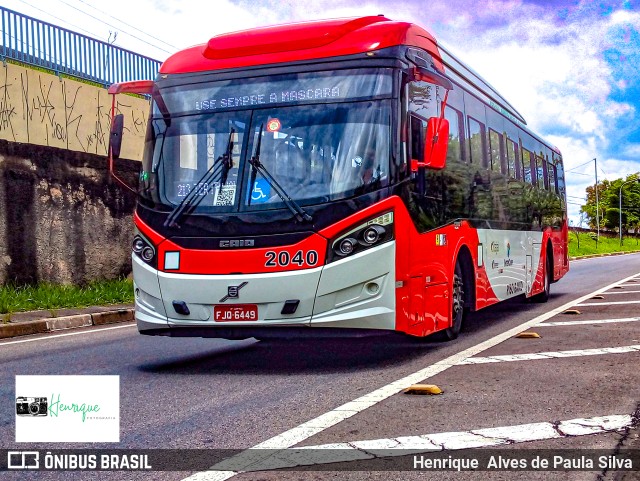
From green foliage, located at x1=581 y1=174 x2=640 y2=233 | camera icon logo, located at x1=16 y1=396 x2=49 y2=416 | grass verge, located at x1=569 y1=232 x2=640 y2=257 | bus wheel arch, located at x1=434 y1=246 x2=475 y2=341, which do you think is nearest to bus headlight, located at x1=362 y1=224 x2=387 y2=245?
bus wheel arch, located at x1=434 y1=246 x2=475 y2=341

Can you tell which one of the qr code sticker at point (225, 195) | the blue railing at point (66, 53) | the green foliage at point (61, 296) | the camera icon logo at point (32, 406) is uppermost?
the blue railing at point (66, 53)

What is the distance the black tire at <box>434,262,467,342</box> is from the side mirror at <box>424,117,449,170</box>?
1.87 meters

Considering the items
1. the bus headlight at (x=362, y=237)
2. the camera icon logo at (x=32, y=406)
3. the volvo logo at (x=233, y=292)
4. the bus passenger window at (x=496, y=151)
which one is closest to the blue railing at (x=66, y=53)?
the bus passenger window at (x=496, y=151)

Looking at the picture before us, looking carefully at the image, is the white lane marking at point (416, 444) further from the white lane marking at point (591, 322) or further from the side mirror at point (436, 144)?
the white lane marking at point (591, 322)

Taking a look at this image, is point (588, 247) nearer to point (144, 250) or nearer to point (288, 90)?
point (288, 90)

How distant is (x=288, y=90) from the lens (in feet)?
25.5

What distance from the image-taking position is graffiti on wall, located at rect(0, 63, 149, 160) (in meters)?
15.4

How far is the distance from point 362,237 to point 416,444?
2920 mm

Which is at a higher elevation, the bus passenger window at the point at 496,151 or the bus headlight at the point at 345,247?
the bus passenger window at the point at 496,151

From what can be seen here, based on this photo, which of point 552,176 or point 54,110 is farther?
point 552,176

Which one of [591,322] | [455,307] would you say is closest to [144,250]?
[455,307]

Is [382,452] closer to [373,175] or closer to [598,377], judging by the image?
[598,377]

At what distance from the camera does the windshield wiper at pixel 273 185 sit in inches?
291

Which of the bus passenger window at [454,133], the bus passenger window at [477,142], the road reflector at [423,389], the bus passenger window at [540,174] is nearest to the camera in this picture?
the road reflector at [423,389]
